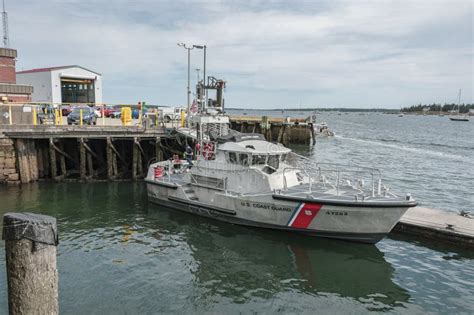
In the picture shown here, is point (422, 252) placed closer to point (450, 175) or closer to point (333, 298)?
point (333, 298)

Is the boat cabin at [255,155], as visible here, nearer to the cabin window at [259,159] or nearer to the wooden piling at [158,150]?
the cabin window at [259,159]

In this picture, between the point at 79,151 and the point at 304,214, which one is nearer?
the point at 304,214

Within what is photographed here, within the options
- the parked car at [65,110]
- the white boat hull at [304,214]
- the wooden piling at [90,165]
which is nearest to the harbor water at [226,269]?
the white boat hull at [304,214]

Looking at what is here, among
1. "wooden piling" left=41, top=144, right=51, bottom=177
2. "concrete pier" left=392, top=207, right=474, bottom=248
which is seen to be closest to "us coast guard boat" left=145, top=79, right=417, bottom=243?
"concrete pier" left=392, top=207, right=474, bottom=248

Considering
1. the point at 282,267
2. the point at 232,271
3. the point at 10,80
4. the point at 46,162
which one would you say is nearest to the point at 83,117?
the point at 46,162

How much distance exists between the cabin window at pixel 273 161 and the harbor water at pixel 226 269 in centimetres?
264

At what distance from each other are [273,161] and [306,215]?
269cm

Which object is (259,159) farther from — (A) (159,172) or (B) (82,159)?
(B) (82,159)

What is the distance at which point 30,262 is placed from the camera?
468 centimetres

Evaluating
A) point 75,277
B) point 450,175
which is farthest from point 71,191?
point 450,175

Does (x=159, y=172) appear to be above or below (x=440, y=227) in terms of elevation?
above

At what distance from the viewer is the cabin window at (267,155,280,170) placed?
1480 centimetres

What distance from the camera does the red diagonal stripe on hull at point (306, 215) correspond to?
13000 millimetres

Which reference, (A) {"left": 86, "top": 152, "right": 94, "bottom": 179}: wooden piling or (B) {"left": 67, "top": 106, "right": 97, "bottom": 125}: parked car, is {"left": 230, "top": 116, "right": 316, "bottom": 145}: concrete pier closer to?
(B) {"left": 67, "top": 106, "right": 97, "bottom": 125}: parked car
